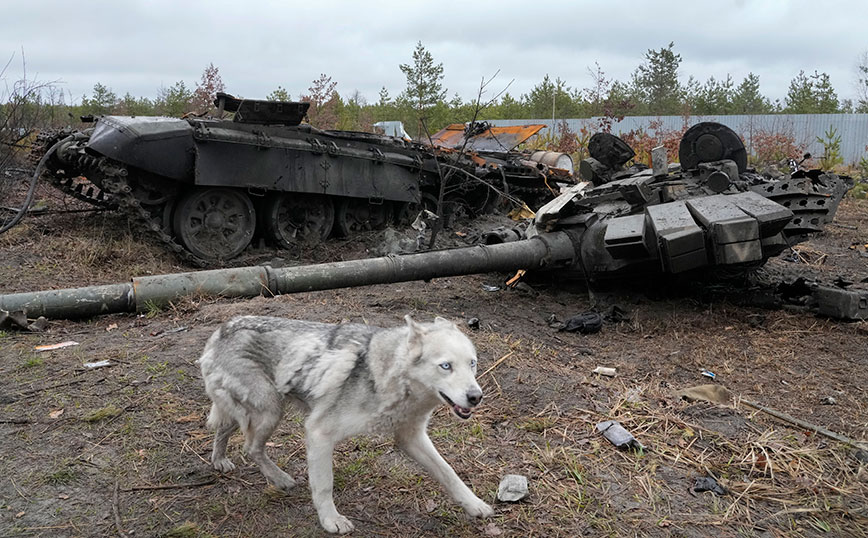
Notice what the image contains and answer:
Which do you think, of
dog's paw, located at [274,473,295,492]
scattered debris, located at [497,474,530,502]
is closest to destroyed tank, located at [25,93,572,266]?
dog's paw, located at [274,473,295,492]

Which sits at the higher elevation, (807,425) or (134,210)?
(134,210)

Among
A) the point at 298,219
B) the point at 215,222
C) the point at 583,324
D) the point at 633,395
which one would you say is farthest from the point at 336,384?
the point at 298,219

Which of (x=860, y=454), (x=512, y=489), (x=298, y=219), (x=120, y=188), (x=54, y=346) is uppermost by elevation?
(x=120, y=188)

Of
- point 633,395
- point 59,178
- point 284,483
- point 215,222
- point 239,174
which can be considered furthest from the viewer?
point 59,178

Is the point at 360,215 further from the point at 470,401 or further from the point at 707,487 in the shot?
the point at 470,401

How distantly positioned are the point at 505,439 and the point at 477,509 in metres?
1.10

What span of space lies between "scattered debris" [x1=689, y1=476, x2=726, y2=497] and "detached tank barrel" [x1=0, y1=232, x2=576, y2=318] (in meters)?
4.57

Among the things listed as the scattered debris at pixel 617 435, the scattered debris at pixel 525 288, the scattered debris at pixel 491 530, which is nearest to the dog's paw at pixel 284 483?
the scattered debris at pixel 491 530

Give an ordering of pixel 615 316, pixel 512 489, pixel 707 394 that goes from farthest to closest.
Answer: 1. pixel 615 316
2. pixel 707 394
3. pixel 512 489

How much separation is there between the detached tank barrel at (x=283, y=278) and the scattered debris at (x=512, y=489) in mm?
4135

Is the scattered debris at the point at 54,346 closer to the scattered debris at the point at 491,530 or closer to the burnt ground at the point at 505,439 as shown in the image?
the burnt ground at the point at 505,439

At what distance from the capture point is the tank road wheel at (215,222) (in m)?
10.5

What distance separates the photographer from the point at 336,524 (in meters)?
3.43

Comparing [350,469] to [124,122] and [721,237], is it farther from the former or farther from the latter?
[124,122]
